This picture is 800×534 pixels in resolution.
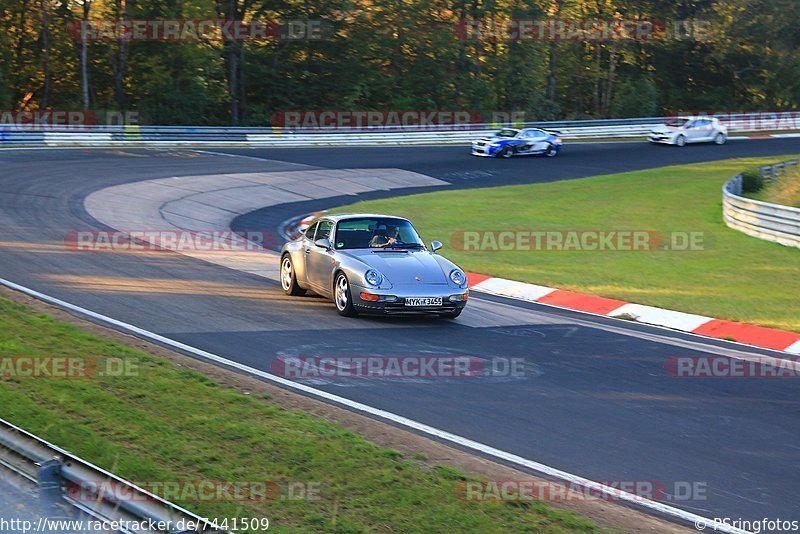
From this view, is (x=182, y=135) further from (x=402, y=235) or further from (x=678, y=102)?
(x=678, y=102)

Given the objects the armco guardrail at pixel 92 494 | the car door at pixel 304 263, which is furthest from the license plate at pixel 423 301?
the armco guardrail at pixel 92 494

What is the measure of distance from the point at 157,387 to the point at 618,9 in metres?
65.7

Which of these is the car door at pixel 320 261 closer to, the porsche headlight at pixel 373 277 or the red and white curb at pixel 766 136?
the porsche headlight at pixel 373 277

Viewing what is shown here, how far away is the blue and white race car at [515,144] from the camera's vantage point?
131ft

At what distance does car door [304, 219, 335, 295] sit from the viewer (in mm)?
13000

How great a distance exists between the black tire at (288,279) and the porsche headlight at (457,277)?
254cm

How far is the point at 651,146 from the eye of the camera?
150ft

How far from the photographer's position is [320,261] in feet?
43.3

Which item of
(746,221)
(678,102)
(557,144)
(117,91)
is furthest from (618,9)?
(746,221)

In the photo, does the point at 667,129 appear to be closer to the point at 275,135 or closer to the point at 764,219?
the point at 275,135

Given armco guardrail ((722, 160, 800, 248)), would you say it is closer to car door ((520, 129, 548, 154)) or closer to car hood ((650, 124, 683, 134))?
car door ((520, 129, 548, 154))

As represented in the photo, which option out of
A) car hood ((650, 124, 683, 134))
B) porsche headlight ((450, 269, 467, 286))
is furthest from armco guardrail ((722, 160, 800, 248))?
car hood ((650, 124, 683, 134))

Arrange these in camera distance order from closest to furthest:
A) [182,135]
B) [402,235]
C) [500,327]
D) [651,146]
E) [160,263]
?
[500,327] < [402,235] < [160,263] < [182,135] < [651,146]

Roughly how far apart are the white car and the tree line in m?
14.7
